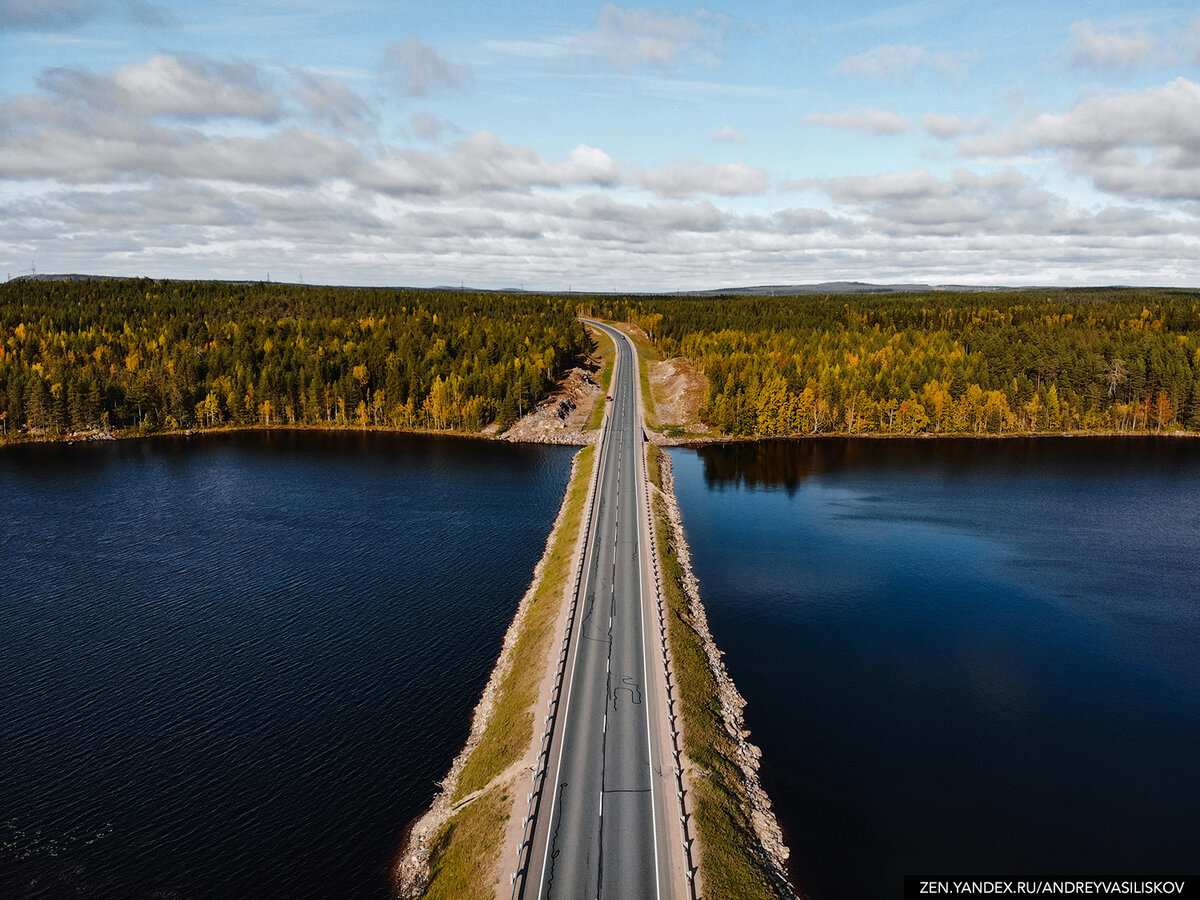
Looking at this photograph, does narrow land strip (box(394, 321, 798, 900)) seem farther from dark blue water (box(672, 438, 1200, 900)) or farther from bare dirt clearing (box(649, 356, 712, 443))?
bare dirt clearing (box(649, 356, 712, 443))

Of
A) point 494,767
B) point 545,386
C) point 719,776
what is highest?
point 545,386

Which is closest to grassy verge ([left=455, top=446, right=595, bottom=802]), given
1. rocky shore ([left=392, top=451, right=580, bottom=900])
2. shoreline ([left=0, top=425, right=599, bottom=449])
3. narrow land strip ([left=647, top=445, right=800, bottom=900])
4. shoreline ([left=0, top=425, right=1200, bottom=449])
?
rocky shore ([left=392, top=451, right=580, bottom=900])

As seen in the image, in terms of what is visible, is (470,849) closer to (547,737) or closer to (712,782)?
(547,737)

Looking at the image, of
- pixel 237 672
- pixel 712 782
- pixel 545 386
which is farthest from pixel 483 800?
pixel 545 386

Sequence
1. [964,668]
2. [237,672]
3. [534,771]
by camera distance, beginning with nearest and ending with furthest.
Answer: [534,771] < [237,672] < [964,668]

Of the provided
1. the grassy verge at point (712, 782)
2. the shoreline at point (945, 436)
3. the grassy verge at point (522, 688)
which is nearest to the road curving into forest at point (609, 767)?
the grassy verge at point (712, 782)

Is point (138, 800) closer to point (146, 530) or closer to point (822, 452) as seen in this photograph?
point (146, 530)
